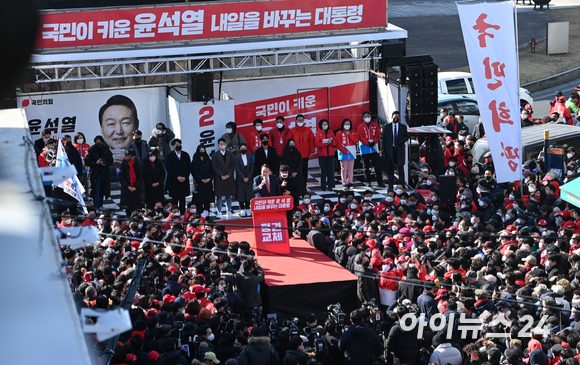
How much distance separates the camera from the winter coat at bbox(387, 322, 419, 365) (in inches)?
381

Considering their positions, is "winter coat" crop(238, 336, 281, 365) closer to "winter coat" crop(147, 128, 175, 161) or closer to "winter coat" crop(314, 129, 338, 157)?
"winter coat" crop(147, 128, 175, 161)

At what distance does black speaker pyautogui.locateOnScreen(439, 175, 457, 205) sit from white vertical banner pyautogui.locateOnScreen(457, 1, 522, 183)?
89 cm

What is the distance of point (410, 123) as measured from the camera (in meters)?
17.7

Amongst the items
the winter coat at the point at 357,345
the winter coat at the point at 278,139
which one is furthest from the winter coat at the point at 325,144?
the winter coat at the point at 357,345

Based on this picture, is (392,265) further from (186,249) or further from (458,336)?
(186,249)

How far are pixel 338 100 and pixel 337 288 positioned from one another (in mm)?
9246

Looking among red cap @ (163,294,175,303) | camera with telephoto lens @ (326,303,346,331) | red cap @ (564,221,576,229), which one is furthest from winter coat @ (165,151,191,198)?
red cap @ (564,221,576,229)

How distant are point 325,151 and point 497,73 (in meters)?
4.51

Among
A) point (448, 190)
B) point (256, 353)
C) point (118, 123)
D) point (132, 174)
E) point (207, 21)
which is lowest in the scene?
point (256, 353)

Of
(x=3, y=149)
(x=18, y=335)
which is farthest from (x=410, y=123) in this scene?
(x=18, y=335)

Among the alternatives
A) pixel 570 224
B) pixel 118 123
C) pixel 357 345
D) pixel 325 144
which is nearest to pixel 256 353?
pixel 357 345

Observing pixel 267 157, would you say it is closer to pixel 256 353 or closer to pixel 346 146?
pixel 346 146

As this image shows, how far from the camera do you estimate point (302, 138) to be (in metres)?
17.9

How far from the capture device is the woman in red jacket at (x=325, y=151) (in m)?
17.8
